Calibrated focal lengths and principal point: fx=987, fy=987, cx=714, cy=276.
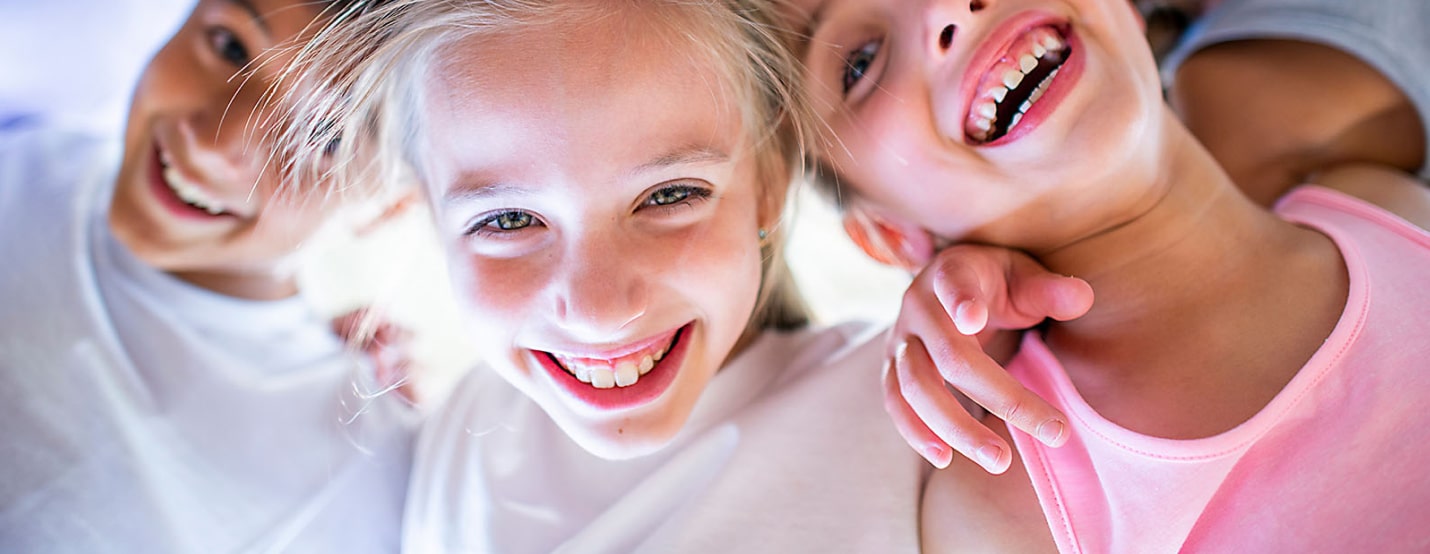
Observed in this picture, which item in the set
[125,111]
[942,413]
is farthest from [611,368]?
[125,111]

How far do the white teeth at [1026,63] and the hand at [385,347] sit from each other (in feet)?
2.96

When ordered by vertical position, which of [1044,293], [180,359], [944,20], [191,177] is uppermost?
[944,20]

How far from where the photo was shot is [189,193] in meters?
1.27

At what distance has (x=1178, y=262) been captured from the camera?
999mm

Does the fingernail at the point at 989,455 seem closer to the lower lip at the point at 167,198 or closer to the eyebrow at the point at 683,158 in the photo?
the eyebrow at the point at 683,158

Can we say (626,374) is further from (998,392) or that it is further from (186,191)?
(186,191)

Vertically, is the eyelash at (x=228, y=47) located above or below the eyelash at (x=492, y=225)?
above

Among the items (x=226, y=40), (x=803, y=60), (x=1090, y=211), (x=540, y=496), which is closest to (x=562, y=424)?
(x=540, y=496)

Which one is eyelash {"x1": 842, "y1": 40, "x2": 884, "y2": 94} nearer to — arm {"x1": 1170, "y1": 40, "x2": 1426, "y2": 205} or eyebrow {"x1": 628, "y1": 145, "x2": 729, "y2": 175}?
eyebrow {"x1": 628, "y1": 145, "x2": 729, "y2": 175}

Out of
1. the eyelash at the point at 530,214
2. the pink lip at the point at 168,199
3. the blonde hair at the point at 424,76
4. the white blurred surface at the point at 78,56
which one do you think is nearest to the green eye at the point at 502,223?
the eyelash at the point at 530,214

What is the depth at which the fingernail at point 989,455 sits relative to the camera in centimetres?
80

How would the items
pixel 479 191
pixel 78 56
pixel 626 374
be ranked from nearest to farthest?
pixel 479 191 < pixel 626 374 < pixel 78 56

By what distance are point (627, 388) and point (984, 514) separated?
14.4 inches

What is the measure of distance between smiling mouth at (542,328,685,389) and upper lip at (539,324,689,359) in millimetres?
15
